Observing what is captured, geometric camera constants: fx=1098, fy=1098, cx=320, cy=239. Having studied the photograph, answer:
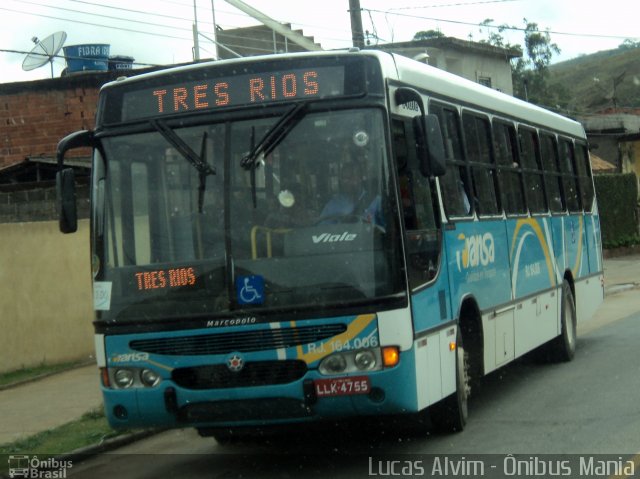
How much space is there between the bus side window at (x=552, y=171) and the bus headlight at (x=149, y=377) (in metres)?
6.74

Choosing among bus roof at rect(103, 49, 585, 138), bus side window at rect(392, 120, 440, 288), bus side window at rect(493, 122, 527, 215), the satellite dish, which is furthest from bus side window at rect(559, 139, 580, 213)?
the satellite dish

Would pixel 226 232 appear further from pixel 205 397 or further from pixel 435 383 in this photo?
pixel 435 383

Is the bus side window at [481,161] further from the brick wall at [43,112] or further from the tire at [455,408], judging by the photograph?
the brick wall at [43,112]

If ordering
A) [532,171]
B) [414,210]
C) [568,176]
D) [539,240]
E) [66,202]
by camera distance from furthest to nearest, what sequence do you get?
[568,176] → [532,171] → [539,240] → [66,202] → [414,210]

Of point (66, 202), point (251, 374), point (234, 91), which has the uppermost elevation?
point (234, 91)

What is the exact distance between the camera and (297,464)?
859 centimetres

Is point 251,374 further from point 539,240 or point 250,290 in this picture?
point 539,240

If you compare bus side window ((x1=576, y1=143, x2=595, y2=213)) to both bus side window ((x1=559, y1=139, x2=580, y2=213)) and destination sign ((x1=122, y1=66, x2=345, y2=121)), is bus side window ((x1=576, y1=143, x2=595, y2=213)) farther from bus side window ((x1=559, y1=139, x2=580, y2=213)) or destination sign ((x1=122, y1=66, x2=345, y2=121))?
destination sign ((x1=122, y1=66, x2=345, y2=121))

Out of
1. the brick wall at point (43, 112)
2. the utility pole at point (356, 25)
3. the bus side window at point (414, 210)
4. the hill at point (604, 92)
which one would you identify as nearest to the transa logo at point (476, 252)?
the bus side window at point (414, 210)

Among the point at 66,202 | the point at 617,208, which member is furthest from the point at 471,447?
the point at 617,208

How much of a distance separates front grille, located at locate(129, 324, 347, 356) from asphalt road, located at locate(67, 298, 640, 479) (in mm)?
1105

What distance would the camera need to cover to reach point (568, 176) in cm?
1447

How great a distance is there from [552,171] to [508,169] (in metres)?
2.23

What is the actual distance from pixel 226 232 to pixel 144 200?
2.48ft
